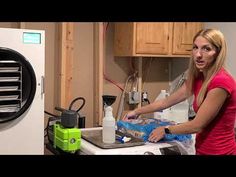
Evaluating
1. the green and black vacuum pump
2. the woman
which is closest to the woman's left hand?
the woman

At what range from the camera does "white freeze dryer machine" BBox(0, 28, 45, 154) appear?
1828 mm

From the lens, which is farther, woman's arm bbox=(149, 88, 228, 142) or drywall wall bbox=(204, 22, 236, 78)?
drywall wall bbox=(204, 22, 236, 78)

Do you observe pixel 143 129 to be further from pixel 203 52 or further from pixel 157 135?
pixel 203 52

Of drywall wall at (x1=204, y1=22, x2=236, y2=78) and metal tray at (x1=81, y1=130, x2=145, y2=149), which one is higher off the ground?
drywall wall at (x1=204, y1=22, x2=236, y2=78)

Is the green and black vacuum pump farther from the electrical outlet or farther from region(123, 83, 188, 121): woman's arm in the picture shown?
the electrical outlet

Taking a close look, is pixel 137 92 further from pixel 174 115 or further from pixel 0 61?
pixel 0 61

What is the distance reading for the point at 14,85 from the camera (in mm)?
1887

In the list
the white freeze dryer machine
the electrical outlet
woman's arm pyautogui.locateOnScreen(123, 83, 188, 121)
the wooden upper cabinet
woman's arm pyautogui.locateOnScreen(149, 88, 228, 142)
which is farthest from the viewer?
the electrical outlet

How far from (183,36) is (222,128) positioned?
66.8 inches

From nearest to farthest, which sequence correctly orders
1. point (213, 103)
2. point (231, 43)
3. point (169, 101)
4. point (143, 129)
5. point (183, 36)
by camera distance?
1. point (213, 103)
2. point (143, 129)
3. point (169, 101)
4. point (231, 43)
5. point (183, 36)

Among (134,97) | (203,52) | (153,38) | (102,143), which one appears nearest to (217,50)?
(203,52)
